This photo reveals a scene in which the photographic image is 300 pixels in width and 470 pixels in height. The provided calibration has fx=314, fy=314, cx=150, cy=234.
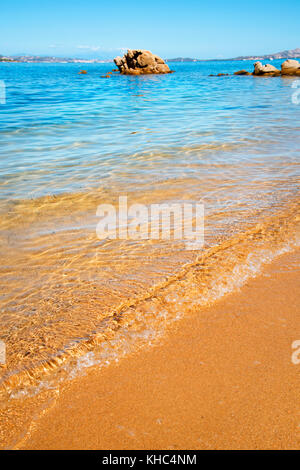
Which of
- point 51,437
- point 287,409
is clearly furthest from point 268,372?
point 51,437

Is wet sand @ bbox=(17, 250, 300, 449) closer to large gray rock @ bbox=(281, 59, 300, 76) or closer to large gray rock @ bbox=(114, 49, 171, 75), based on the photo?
large gray rock @ bbox=(281, 59, 300, 76)

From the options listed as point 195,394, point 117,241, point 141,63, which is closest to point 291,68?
point 141,63

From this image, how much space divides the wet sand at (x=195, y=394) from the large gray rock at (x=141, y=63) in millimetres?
49093

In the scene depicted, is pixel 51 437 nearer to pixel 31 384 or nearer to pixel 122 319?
pixel 31 384

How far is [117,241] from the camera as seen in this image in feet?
10.6

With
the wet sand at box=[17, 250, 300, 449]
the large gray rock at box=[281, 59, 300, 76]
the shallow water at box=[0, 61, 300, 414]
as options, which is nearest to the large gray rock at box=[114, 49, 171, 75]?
the large gray rock at box=[281, 59, 300, 76]

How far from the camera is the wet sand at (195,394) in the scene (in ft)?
4.79

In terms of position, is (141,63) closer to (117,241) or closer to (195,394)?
(117,241)

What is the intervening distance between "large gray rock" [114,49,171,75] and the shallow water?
42229 mm

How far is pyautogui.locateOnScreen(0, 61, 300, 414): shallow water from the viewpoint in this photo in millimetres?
2111

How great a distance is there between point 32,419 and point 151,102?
50.8 feet

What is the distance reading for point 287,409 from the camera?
154cm

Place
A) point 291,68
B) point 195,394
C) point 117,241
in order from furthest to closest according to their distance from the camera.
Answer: point 291,68, point 117,241, point 195,394

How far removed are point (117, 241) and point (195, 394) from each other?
1.86 metres
